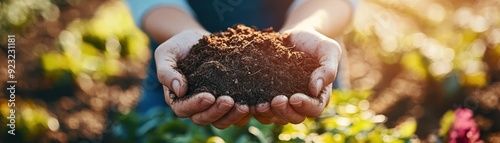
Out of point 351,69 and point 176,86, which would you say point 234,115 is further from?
point 351,69

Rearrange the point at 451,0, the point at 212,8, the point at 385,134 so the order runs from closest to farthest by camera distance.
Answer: the point at 385,134, the point at 212,8, the point at 451,0

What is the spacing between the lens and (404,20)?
3.75 meters

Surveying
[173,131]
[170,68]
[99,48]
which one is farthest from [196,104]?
[99,48]

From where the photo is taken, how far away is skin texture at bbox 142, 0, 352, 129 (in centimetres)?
146

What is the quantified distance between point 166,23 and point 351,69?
1753 mm

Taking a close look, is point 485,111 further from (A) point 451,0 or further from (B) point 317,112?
(B) point 317,112

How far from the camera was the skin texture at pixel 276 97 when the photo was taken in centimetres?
146

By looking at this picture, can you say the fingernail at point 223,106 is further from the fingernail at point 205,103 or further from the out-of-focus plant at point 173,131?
the out-of-focus plant at point 173,131

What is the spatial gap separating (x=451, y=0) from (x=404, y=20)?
0.37 metres

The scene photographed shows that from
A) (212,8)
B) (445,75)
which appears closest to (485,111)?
(445,75)

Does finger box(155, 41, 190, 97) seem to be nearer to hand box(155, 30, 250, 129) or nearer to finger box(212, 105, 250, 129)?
hand box(155, 30, 250, 129)

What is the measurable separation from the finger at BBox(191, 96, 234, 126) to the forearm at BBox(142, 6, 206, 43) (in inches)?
16.6

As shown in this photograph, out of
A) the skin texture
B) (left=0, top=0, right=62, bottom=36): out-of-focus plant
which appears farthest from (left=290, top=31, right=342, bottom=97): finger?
(left=0, top=0, right=62, bottom=36): out-of-focus plant

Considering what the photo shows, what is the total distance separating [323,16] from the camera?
1867mm
